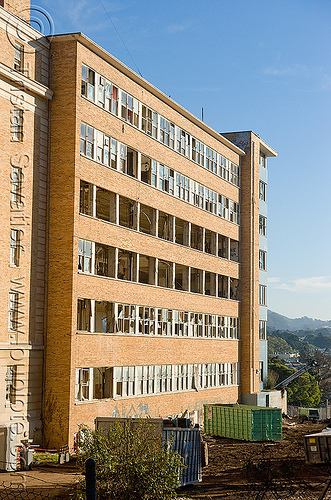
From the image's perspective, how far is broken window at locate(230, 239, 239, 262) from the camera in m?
53.7

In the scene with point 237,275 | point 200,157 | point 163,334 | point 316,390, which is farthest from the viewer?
point 316,390

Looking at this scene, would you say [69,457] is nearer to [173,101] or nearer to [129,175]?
[129,175]

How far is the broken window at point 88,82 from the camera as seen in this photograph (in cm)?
3284

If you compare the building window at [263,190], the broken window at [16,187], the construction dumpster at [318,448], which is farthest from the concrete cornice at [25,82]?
the building window at [263,190]

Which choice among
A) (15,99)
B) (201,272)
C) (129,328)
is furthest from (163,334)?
(15,99)

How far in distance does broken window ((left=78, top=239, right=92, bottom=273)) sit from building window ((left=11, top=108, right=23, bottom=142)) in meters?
5.74

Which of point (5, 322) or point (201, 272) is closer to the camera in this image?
point (5, 322)

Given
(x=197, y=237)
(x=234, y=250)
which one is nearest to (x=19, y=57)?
(x=197, y=237)

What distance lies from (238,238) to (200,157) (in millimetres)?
9153

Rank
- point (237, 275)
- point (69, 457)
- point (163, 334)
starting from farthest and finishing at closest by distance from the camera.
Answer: point (237, 275), point (163, 334), point (69, 457)

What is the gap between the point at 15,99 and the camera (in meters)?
29.5

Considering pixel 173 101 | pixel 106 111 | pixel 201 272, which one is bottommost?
pixel 201 272

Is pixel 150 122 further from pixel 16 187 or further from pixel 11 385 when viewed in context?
pixel 11 385

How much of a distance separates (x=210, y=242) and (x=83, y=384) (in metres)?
20.9
